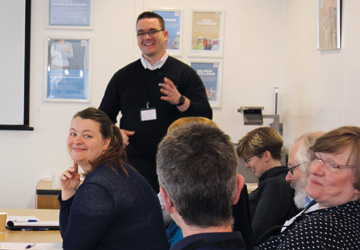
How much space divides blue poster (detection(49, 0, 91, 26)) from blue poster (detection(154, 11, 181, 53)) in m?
0.79

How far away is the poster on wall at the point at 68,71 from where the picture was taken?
15.4ft

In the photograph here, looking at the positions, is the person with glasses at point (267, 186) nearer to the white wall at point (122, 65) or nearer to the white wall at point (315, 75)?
the white wall at point (315, 75)

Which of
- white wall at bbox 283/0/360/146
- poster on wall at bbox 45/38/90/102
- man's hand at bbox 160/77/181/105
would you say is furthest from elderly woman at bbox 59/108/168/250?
poster on wall at bbox 45/38/90/102

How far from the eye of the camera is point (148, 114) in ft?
10.8

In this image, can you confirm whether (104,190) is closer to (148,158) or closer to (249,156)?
(249,156)

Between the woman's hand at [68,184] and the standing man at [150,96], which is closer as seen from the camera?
the woman's hand at [68,184]

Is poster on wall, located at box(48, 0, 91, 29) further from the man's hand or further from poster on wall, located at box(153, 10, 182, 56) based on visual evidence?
the man's hand

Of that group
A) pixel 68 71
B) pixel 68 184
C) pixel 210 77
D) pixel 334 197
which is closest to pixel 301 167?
pixel 334 197

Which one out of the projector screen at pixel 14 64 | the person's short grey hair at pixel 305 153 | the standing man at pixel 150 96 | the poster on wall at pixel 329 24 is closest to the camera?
the person's short grey hair at pixel 305 153

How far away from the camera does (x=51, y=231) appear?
2455 millimetres

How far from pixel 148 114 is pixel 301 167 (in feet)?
4.69

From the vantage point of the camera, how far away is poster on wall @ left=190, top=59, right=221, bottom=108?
15.5ft

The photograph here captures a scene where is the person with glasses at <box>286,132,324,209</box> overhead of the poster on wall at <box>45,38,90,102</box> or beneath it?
beneath

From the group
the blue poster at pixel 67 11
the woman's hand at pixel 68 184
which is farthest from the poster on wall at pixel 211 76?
the woman's hand at pixel 68 184
